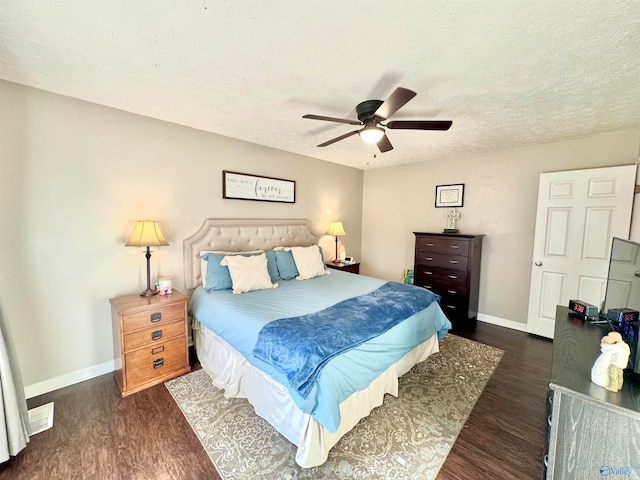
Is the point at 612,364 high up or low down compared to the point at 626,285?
down

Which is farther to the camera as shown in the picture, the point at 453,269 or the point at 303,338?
the point at 453,269

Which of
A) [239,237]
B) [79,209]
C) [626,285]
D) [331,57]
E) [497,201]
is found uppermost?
[331,57]

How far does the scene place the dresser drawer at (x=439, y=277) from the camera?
3.65 meters

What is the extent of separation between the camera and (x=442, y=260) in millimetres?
3795

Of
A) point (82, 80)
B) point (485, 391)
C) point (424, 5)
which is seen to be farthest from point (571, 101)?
point (82, 80)

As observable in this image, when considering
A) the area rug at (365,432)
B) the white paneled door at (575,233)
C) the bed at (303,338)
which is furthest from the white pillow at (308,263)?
the white paneled door at (575,233)

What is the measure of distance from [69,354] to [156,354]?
2.45 feet

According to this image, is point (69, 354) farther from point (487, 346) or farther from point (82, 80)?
point (487, 346)

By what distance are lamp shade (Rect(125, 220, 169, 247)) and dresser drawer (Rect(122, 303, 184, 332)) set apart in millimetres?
575

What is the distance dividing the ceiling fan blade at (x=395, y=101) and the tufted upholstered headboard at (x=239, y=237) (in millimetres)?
2122

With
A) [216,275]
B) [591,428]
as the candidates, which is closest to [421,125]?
[591,428]

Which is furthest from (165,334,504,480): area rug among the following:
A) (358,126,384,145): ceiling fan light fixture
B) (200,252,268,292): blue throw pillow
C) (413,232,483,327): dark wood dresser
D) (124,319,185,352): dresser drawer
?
(358,126,384,145): ceiling fan light fixture

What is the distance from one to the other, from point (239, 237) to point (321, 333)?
203 centimetres

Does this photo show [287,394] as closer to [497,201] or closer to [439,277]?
[439,277]
